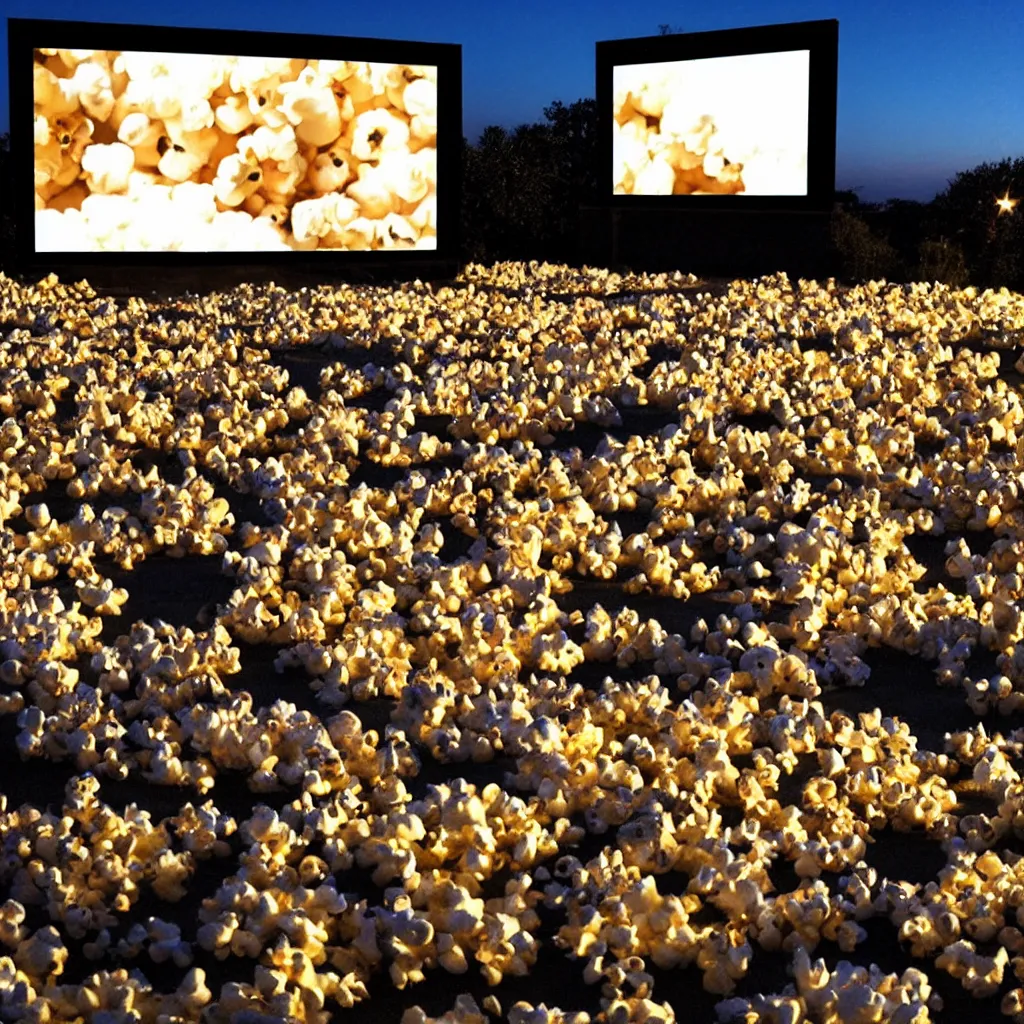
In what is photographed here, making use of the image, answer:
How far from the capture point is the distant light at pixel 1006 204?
84.4 ft

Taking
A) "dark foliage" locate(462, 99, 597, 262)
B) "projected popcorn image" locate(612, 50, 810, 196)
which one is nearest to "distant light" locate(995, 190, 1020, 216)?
"dark foliage" locate(462, 99, 597, 262)

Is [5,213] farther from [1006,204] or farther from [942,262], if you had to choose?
[1006,204]

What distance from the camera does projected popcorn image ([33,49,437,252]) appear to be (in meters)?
12.4

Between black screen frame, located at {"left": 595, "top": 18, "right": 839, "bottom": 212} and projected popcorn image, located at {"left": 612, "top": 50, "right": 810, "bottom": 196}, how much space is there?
0.23 ft

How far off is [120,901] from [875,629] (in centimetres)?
236

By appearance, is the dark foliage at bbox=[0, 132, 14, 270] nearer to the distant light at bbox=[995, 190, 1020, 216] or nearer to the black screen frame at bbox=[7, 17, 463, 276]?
the black screen frame at bbox=[7, 17, 463, 276]

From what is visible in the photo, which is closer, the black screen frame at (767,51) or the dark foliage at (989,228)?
the black screen frame at (767,51)

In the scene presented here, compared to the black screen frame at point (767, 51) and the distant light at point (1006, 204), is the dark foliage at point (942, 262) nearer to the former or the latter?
the distant light at point (1006, 204)

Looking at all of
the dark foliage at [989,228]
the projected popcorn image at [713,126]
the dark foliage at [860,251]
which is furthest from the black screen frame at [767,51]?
the dark foliage at [989,228]

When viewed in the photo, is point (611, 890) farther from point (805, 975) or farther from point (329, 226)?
point (329, 226)

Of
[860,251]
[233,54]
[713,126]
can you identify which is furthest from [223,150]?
[860,251]

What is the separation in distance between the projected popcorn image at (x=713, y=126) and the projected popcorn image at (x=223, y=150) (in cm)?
341

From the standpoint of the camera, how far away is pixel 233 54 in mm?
12648

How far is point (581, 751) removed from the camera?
3465 mm
